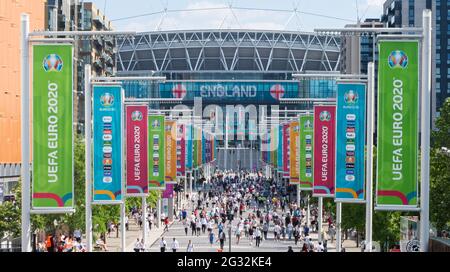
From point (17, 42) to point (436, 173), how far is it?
41.3 m

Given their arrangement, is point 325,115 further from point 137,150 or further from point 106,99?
point 106,99

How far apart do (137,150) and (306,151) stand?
35.7 ft

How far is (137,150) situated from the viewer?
37.3 metres

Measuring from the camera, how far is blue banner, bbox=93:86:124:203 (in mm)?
29125

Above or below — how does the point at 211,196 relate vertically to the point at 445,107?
below

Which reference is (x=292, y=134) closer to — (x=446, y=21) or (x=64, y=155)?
(x=64, y=155)

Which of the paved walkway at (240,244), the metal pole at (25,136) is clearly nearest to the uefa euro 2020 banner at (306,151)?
the paved walkway at (240,244)

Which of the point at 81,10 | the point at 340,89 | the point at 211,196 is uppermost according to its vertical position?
the point at 81,10

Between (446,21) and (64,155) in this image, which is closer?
(64,155)

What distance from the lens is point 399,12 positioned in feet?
574

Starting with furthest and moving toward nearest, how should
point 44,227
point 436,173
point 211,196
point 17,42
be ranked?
point 211,196
point 17,42
point 44,227
point 436,173

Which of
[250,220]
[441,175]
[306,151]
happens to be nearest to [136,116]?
[306,151]
